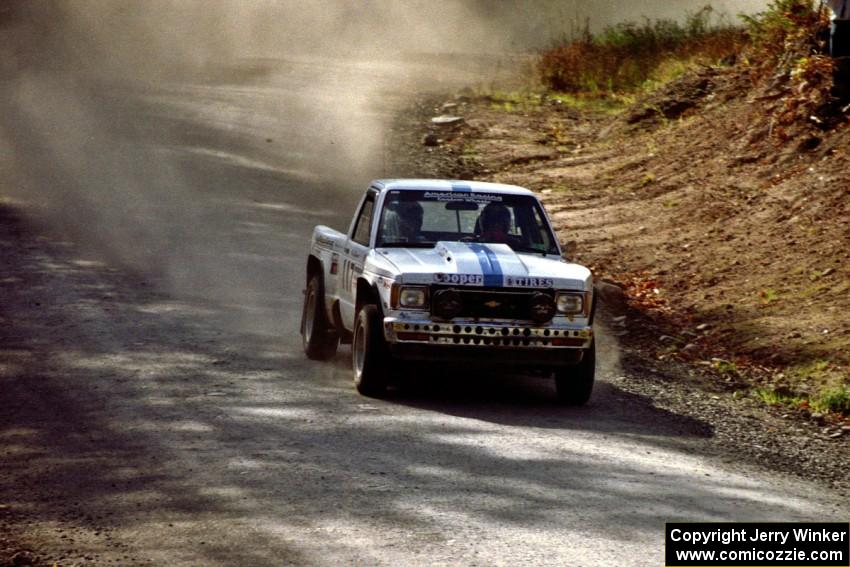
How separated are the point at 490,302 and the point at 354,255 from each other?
1691mm

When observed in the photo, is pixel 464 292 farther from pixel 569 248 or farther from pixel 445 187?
pixel 569 248

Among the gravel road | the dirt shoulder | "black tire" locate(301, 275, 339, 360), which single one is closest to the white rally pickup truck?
the gravel road

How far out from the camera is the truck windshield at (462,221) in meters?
11.7

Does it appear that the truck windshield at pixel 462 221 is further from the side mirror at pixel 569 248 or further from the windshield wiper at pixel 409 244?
the side mirror at pixel 569 248

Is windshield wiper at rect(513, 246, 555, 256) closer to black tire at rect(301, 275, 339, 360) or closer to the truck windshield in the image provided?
the truck windshield

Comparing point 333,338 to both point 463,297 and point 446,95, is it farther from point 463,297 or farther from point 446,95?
point 446,95

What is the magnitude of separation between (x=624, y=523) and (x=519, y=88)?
27.1 meters

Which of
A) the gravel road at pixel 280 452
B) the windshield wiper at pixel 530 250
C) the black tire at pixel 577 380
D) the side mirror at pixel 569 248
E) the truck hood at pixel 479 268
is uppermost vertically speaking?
the windshield wiper at pixel 530 250

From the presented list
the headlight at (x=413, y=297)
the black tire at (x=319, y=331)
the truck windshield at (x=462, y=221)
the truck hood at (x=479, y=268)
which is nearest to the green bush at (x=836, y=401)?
the truck hood at (x=479, y=268)

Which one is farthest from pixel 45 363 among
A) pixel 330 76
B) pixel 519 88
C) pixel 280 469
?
pixel 330 76

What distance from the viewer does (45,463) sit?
350 inches

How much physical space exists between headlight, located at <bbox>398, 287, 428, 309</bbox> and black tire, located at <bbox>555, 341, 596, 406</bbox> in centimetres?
128

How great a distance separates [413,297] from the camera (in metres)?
10.6

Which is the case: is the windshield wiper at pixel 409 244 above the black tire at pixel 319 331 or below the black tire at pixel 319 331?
above
